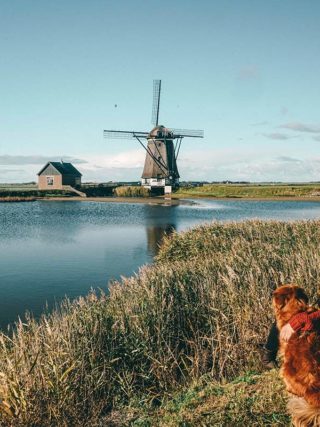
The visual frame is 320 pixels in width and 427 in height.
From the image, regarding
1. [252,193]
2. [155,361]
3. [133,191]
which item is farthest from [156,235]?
[252,193]

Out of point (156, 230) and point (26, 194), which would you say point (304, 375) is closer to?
point (156, 230)

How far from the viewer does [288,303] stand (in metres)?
4.56

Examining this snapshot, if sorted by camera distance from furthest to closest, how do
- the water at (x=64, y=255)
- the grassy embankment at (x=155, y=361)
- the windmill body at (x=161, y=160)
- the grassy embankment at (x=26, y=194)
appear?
the grassy embankment at (x=26, y=194) → the windmill body at (x=161, y=160) → the water at (x=64, y=255) → the grassy embankment at (x=155, y=361)

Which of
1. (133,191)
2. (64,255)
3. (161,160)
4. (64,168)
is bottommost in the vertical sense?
(64,255)

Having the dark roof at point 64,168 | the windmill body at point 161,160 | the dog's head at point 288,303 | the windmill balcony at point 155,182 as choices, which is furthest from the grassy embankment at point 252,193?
the dog's head at point 288,303

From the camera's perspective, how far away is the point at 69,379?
19.9 feet

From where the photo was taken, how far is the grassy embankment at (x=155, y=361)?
216 inches

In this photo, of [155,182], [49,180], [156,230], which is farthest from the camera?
[49,180]

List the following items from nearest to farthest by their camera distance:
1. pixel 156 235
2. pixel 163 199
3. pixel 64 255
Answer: pixel 64 255 → pixel 156 235 → pixel 163 199

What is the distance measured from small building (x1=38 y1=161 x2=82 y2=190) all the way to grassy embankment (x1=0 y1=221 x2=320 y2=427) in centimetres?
7684

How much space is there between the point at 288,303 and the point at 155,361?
320cm

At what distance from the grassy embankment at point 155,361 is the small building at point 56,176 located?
7684cm

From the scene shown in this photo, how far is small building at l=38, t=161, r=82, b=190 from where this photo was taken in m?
83.9

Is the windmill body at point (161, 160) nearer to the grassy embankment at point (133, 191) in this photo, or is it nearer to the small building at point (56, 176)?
the grassy embankment at point (133, 191)
